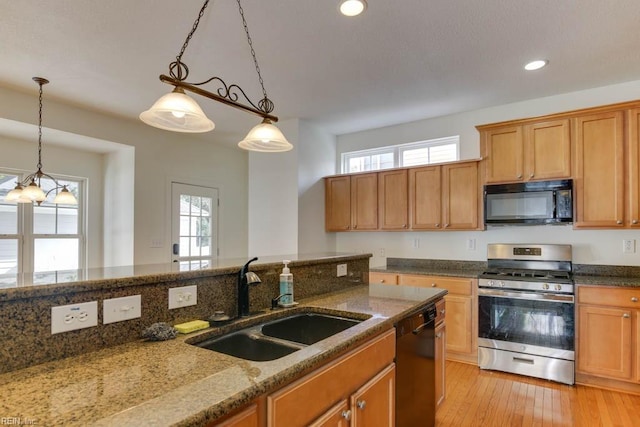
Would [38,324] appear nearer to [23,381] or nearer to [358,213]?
[23,381]

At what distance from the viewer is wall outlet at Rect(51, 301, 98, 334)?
41.1 inches

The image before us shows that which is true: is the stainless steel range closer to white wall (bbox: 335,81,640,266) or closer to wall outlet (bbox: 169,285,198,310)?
white wall (bbox: 335,81,640,266)

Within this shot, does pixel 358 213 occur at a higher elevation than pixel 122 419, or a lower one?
higher

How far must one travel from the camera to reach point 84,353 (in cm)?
110

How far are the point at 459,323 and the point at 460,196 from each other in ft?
4.28

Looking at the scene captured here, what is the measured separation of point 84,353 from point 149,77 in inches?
108

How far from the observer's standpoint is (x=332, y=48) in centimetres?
265

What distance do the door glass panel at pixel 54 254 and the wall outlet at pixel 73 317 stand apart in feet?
12.1

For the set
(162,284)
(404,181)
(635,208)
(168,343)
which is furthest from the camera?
(404,181)

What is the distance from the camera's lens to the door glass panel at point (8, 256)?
3.88 m

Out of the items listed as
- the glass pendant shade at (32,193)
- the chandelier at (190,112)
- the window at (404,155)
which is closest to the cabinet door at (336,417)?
the chandelier at (190,112)

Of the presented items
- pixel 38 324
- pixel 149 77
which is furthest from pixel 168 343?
pixel 149 77

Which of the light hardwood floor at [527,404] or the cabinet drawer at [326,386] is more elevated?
the cabinet drawer at [326,386]

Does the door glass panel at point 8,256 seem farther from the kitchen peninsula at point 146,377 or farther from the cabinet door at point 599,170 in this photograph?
the cabinet door at point 599,170
